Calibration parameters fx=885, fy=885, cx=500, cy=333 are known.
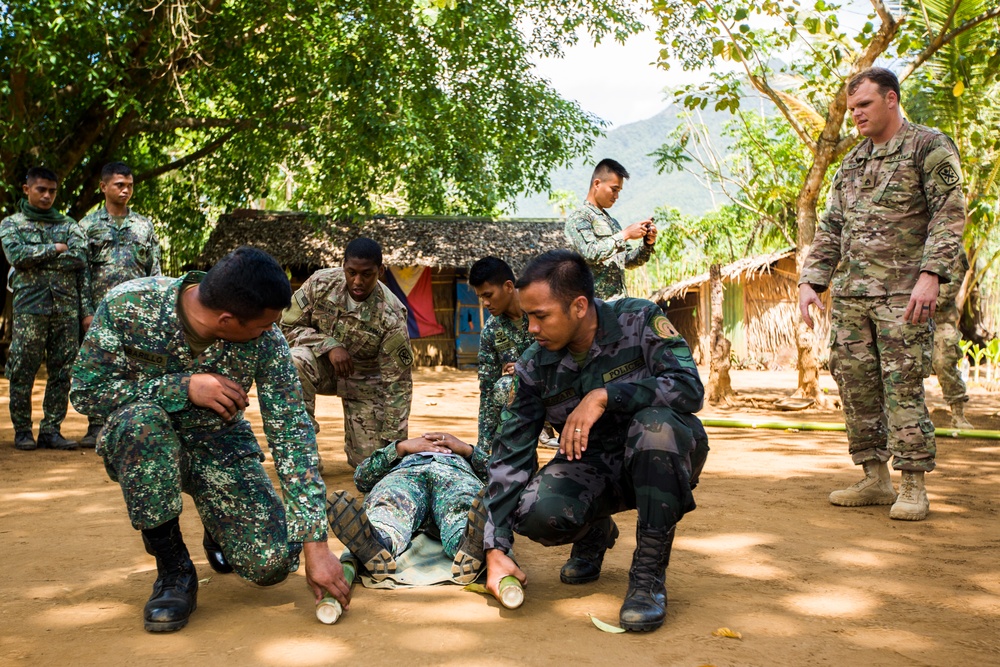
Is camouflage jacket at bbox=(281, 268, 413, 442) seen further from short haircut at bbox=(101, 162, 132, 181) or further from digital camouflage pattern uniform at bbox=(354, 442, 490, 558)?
short haircut at bbox=(101, 162, 132, 181)

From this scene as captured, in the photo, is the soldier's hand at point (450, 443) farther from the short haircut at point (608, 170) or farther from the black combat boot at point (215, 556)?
the short haircut at point (608, 170)

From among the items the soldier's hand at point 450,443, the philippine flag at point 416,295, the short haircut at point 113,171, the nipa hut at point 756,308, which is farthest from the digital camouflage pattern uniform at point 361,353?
the nipa hut at point 756,308

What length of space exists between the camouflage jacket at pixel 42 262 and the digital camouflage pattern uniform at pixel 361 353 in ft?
7.92

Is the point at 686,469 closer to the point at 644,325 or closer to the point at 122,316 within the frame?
the point at 644,325

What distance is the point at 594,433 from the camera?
3246mm

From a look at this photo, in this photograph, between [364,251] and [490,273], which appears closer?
[364,251]

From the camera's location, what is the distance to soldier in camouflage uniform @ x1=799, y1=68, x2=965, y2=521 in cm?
430

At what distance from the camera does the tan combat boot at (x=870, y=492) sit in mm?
4684

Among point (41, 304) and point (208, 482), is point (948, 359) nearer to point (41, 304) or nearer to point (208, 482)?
point (208, 482)

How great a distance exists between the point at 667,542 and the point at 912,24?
26.3ft

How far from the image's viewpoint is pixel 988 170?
12.5 m

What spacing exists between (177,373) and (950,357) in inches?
262

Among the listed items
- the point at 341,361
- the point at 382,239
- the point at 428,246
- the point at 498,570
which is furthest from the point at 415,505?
the point at 382,239

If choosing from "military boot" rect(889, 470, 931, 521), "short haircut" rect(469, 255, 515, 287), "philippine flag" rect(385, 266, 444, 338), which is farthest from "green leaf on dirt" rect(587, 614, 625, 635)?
"philippine flag" rect(385, 266, 444, 338)
